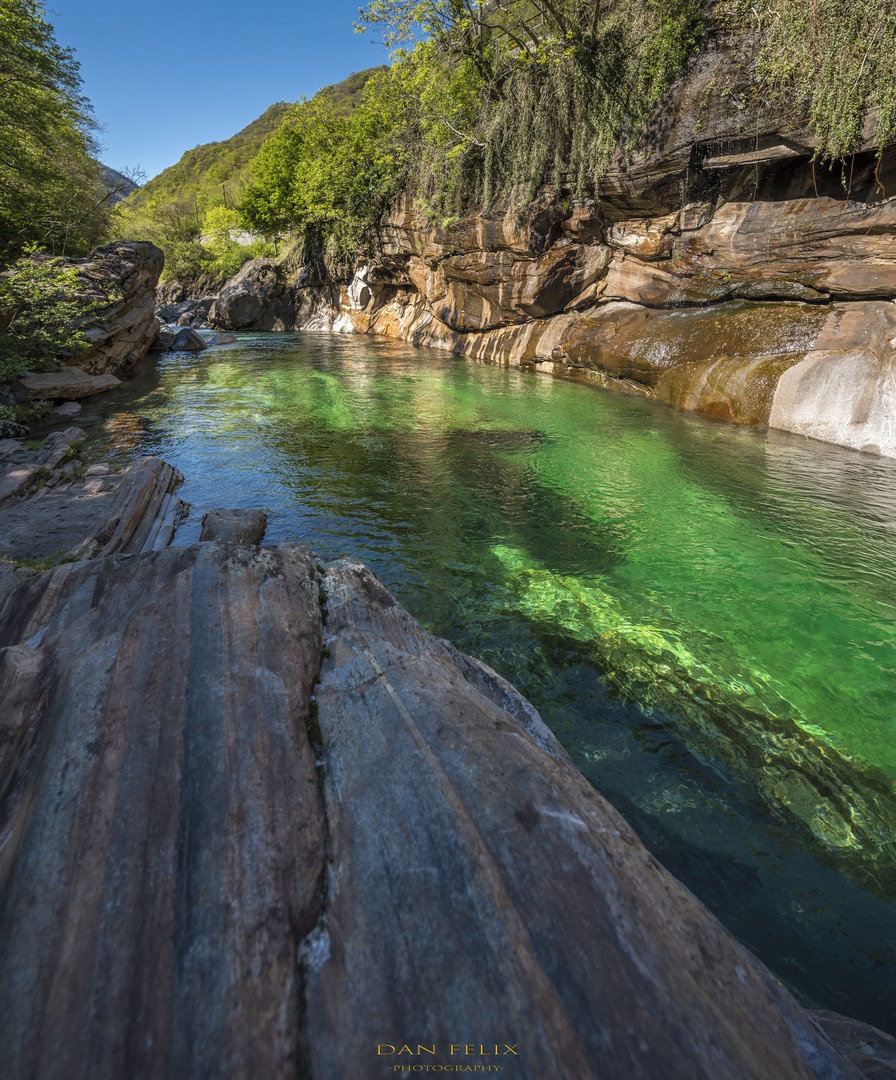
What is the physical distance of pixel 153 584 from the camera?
319 cm

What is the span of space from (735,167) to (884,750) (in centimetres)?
1364

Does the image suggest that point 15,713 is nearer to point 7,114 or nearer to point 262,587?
point 262,587

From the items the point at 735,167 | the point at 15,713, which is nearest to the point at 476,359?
the point at 735,167

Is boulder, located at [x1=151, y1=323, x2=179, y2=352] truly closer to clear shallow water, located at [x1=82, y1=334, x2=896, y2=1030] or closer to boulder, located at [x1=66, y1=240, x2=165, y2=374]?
boulder, located at [x1=66, y1=240, x2=165, y2=374]

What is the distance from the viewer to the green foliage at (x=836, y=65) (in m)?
8.88

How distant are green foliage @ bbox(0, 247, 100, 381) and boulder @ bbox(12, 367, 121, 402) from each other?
0.28 meters

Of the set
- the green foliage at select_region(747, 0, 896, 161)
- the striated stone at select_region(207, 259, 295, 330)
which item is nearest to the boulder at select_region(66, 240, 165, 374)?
the striated stone at select_region(207, 259, 295, 330)

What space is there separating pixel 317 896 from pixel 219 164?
104113 mm

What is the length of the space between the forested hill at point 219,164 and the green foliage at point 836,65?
2640 inches

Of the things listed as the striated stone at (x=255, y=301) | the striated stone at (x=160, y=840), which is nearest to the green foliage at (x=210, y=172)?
the striated stone at (x=255, y=301)

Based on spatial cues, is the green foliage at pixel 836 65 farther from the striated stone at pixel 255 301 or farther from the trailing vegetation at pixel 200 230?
the striated stone at pixel 255 301

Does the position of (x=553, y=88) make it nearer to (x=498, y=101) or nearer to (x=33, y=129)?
(x=498, y=101)

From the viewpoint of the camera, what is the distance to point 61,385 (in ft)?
39.7

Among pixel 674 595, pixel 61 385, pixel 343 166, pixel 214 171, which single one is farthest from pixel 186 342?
pixel 214 171
